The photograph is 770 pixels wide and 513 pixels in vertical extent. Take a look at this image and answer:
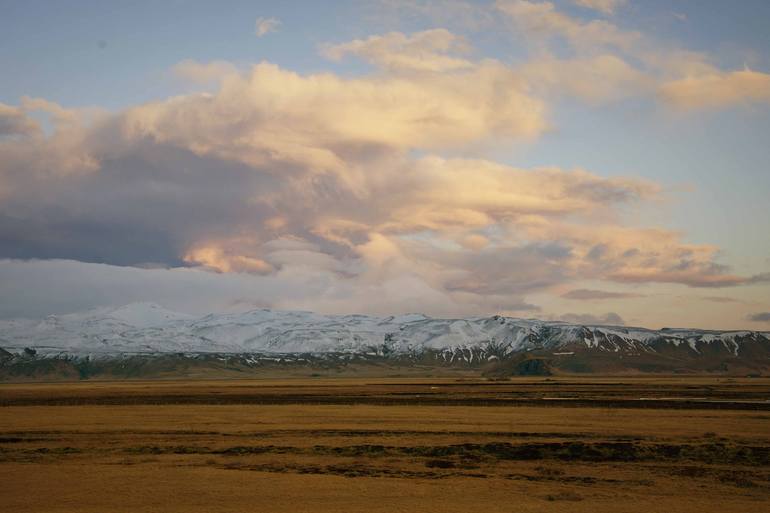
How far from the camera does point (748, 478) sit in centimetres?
2742

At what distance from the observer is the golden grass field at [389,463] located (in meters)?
23.8

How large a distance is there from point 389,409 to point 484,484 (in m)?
35.5

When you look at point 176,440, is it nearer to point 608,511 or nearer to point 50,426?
point 50,426

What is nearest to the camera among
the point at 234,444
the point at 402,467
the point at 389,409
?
the point at 402,467

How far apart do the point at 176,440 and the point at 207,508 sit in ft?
58.5

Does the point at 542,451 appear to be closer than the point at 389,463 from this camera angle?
No

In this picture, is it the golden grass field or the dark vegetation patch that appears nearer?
the golden grass field

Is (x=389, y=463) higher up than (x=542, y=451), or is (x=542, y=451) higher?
(x=542, y=451)

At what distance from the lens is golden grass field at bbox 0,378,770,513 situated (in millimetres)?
23828

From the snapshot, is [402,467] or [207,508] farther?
[402,467]

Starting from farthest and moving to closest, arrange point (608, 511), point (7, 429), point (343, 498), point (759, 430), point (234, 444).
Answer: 1. point (7, 429)
2. point (759, 430)
3. point (234, 444)
4. point (343, 498)
5. point (608, 511)

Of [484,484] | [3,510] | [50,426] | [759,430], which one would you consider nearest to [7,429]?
[50,426]

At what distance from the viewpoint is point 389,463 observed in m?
31.3

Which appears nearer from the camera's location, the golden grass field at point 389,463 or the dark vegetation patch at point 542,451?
the golden grass field at point 389,463
